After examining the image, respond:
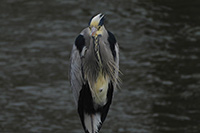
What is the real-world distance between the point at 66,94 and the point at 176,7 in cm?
434

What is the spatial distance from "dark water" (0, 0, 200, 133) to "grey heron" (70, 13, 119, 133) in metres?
2.96

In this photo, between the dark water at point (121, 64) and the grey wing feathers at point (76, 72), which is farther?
→ the dark water at point (121, 64)

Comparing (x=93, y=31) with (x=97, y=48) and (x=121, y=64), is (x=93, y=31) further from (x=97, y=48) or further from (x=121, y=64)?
(x=121, y=64)

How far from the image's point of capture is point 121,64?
9719 millimetres

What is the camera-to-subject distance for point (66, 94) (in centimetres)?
895

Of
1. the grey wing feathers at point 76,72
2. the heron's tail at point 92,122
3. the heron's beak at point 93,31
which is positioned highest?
the heron's beak at point 93,31

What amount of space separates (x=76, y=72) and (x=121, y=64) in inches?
191

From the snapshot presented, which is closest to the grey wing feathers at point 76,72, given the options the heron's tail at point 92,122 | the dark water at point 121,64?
the heron's tail at point 92,122

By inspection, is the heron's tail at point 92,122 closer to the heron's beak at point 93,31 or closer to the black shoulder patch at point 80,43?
the black shoulder patch at point 80,43

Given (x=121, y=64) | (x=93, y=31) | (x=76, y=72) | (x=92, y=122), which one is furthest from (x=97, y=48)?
(x=121, y=64)

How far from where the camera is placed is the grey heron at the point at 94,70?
4500 mm

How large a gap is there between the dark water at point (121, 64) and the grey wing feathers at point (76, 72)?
299cm

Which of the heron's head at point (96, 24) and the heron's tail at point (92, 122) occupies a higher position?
the heron's head at point (96, 24)

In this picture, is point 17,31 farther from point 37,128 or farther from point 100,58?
point 100,58
